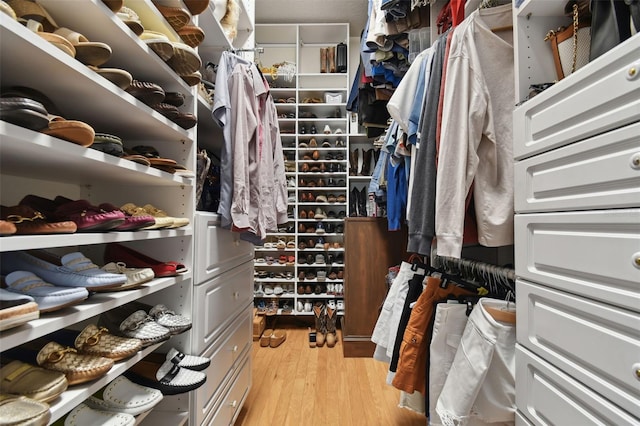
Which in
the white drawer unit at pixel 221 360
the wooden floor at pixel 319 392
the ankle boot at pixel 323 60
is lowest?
the wooden floor at pixel 319 392

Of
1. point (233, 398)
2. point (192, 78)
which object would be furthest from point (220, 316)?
point (192, 78)

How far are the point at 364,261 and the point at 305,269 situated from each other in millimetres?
916

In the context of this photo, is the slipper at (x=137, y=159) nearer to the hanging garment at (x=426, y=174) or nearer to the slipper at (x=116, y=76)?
the slipper at (x=116, y=76)

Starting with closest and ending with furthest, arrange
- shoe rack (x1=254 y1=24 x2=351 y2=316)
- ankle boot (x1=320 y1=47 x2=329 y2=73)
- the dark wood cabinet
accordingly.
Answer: the dark wood cabinet → shoe rack (x1=254 y1=24 x2=351 y2=316) → ankle boot (x1=320 y1=47 x2=329 y2=73)

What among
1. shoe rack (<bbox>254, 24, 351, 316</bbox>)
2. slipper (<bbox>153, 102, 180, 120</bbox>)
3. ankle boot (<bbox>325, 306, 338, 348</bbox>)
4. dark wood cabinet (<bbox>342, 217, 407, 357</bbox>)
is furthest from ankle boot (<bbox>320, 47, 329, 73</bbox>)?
slipper (<bbox>153, 102, 180, 120</bbox>)

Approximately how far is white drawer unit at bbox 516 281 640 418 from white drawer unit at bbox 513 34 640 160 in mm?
339

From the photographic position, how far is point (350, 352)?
2.30 m

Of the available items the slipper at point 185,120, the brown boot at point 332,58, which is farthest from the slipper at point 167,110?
the brown boot at point 332,58

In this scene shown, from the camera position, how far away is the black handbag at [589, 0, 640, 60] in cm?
64

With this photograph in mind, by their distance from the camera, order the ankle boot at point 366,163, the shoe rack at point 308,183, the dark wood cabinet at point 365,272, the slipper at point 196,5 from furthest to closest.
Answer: the ankle boot at point 366,163
the shoe rack at point 308,183
the dark wood cabinet at point 365,272
the slipper at point 196,5

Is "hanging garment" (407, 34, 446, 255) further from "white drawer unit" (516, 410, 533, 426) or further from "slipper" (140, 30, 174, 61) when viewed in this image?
"slipper" (140, 30, 174, 61)

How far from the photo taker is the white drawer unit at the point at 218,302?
3.46 ft

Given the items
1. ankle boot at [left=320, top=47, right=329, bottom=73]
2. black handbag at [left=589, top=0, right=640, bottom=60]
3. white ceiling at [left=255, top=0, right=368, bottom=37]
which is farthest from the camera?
ankle boot at [left=320, top=47, right=329, bottom=73]

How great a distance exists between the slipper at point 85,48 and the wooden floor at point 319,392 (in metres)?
1.60
